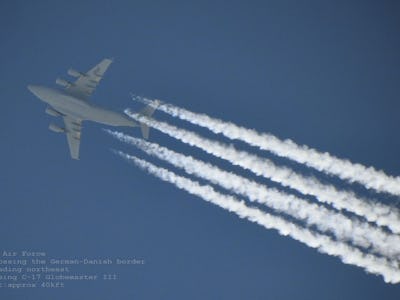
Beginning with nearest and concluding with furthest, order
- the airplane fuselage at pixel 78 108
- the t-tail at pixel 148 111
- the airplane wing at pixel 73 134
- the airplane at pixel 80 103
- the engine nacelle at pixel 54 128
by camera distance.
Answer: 1. the airplane fuselage at pixel 78 108
2. the airplane at pixel 80 103
3. the t-tail at pixel 148 111
4. the engine nacelle at pixel 54 128
5. the airplane wing at pixel 73 134

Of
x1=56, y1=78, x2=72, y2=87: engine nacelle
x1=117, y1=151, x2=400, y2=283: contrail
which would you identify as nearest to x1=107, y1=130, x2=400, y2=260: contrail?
x1=117, y1=151, x2=400, y2=283: contrail

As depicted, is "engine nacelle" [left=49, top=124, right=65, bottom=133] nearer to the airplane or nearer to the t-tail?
the airplane

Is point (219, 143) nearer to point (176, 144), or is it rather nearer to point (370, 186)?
point (176, 144)

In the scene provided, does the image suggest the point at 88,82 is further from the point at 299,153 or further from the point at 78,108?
the point at 299,153

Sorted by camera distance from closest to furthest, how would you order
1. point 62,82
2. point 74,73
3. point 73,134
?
point 74,73
point 62,82
point 73,134

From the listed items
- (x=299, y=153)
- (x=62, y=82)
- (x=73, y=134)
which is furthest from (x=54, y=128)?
(x=299, y=153)

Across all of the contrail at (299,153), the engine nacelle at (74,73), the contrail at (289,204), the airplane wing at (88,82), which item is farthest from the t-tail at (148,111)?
the engine nacelle at (74,73)

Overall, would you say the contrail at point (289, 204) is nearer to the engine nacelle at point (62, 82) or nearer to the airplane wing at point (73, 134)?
the airplane wing at point (73, 134)
